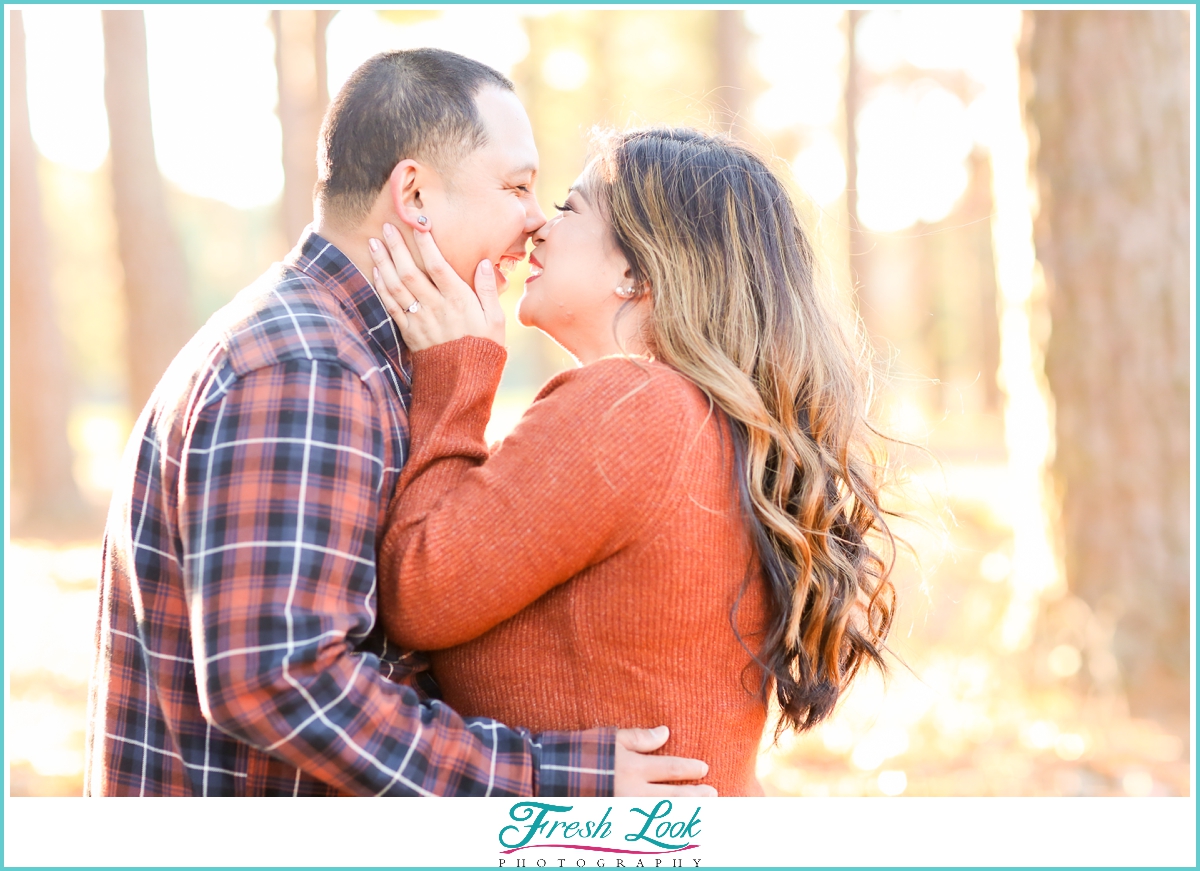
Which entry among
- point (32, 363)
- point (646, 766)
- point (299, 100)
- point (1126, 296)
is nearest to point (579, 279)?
point (646, 766)

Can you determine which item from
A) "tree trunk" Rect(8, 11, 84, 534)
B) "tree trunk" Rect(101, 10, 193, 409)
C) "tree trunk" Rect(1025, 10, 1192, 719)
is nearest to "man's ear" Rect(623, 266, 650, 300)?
"tree trunk" Rect(1025, 10, 1192, 719)

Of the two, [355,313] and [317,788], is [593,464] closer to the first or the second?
[355,313]

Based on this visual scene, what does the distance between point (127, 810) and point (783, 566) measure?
1.45 meters

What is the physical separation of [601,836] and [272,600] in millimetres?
901

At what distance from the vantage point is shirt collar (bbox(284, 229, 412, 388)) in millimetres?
2180

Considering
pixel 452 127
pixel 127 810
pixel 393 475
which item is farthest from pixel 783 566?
pixel 127 810

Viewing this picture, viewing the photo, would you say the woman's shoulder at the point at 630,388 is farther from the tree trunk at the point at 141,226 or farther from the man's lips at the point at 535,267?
the tree trunk at the point at 141,226

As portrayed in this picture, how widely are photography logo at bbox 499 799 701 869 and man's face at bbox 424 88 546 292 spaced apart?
1.24m

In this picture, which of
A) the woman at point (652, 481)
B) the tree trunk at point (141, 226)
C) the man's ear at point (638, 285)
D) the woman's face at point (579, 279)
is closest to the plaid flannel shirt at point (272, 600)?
the woman at point (652, 481)

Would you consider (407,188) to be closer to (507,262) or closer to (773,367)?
(507,262)

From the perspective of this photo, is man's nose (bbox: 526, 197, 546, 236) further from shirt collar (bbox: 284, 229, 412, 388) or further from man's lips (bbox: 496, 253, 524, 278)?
shirt collar (bbox: 284, 229, 412, 388)

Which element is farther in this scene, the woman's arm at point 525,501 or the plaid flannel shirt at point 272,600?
the woman's arm at point 525,501

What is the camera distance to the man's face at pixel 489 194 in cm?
232

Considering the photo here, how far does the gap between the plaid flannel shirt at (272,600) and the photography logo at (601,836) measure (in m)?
0.13
